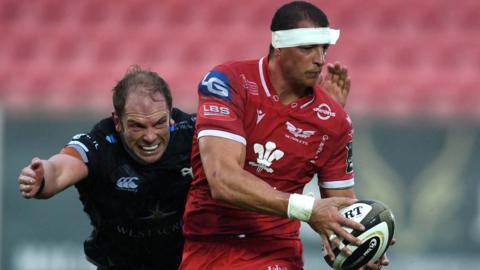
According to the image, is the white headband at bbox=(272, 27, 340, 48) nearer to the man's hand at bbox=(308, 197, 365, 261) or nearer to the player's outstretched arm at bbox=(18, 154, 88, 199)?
the man's hand at bbox=(308, 197, 365, 261)

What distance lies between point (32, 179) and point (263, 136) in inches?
46.5

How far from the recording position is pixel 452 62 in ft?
40.1

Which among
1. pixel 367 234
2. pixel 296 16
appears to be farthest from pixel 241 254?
pixel 296 16

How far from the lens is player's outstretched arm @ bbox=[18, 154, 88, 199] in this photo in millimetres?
5457

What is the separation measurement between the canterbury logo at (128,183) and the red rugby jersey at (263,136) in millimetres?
467

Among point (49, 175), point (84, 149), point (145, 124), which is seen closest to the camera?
point (49, 175)

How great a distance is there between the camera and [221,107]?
5.45 meters

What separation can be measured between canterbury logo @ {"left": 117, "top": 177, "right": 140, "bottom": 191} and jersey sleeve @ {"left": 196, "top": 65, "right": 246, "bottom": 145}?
0.80 meters

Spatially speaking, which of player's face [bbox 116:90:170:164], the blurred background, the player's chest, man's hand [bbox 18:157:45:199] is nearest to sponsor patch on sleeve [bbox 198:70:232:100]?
the player's chest

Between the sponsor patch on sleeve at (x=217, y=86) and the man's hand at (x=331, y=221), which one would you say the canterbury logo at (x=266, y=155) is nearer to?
the sponsor patch on sleeve at (x=217, y=86)

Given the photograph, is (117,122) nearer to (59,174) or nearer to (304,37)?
(59,174)

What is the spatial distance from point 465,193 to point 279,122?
4.57 m

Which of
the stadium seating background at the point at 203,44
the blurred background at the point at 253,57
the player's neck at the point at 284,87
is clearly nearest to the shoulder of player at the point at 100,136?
the player's neck at the point at 284,87

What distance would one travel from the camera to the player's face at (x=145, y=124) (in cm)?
592
